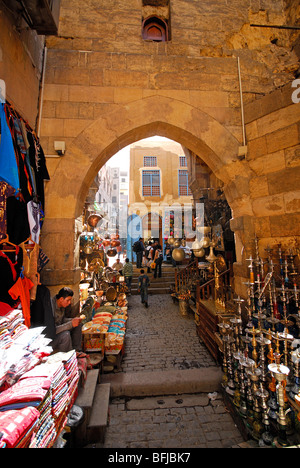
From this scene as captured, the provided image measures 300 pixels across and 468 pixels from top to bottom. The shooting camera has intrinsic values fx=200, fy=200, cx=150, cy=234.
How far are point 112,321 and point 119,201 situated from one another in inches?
1728

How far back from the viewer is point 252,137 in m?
4.00

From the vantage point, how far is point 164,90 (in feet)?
13.4

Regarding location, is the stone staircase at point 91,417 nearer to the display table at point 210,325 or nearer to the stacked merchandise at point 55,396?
the stacked merchandise at point 55,396

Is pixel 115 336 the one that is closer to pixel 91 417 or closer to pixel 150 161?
pixel 91 417

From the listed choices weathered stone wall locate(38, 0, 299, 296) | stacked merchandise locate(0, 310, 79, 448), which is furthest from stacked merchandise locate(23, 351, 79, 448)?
weathered stone wall locate(38, 0, 299, 296)

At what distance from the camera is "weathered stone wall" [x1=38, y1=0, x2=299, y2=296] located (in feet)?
12.4

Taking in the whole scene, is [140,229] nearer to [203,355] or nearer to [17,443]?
[203,355]

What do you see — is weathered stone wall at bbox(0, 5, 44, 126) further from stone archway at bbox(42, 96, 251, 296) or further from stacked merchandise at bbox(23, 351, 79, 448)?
stacked merchandise at bbox(23, 351, 79, 448)

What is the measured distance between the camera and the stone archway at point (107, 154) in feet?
11.7

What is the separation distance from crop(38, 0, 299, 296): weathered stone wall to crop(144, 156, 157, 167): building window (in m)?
14.9

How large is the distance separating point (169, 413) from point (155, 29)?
7508mm
